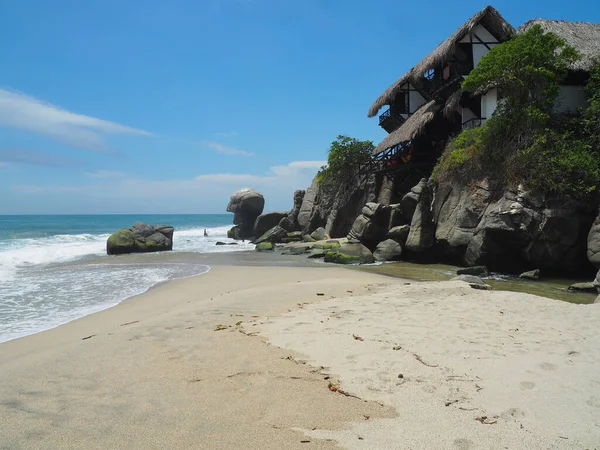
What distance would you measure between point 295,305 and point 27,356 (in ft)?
15.1

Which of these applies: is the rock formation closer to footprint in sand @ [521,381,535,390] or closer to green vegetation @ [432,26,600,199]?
green vegetation @ [432,26,600,199]

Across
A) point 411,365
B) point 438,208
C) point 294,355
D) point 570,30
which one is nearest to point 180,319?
point 294,355

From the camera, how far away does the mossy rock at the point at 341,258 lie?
56.7ft

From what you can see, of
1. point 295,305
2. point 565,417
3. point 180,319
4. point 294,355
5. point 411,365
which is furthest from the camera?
point 295,305

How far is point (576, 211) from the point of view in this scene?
13531 mm

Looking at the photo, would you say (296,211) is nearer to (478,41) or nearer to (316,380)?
(478,41)

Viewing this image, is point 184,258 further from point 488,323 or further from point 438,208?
point 488,323

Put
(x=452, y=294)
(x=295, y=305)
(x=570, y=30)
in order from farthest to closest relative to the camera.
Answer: (x=570, y=30) < (x=452, y=294) < (x=295, y=305)

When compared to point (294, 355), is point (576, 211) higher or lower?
higher

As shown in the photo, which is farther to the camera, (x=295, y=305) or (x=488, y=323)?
(x=295, y=305)

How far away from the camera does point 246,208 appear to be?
36.6 m

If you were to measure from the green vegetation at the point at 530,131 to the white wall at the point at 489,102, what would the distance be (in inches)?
47.8

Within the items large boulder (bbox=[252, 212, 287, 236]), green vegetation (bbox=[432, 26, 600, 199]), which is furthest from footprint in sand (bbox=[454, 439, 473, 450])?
large boulder (bbox=[252, 212, 287, 236])

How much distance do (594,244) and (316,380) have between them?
12.5 meters
